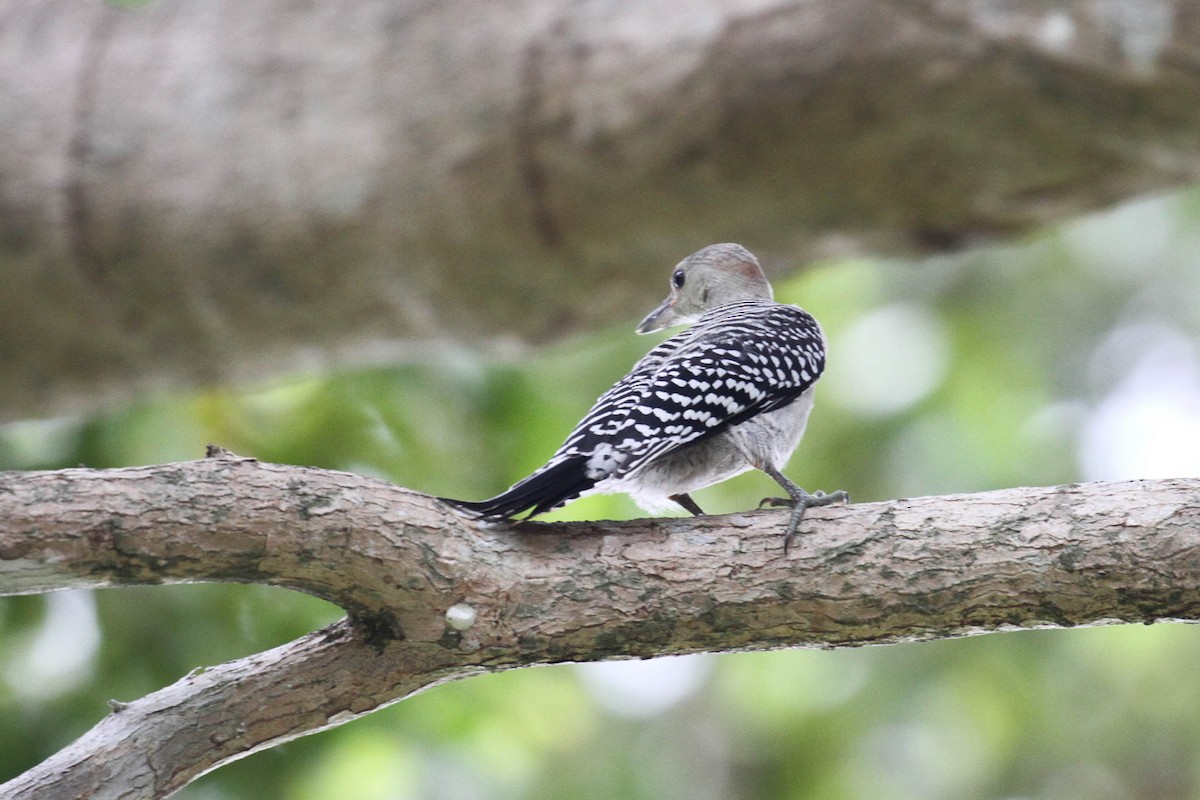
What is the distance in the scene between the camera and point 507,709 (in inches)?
307

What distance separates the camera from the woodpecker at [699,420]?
374 centimetres

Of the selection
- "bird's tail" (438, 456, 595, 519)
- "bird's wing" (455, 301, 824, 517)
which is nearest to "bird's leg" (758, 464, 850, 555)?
"bird's wing" (455, 301, 824, 517)

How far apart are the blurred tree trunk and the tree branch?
2.07 metres

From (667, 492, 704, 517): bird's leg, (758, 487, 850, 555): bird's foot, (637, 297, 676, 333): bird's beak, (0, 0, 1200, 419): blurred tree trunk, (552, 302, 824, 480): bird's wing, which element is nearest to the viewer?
(758, 487, 850, 555): bird's foot

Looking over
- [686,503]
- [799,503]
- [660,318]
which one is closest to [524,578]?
[799,503]

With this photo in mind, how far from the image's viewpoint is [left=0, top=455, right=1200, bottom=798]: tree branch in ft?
10.7

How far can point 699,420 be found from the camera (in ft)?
13.6

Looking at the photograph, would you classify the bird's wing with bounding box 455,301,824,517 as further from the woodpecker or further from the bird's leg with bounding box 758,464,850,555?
the bird's leg with bounding box 758,464,850,555

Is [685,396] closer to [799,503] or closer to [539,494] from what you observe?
[799,503]

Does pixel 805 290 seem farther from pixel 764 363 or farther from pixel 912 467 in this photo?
pixel 764 363

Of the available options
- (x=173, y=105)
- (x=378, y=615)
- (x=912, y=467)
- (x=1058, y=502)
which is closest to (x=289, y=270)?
(x=173, y=105)

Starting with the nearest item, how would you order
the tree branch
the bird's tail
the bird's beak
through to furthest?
the tree branch
the bird's tail
the bird's beak

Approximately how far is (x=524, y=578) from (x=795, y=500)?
0.86 metres

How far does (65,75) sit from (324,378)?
269 cm
